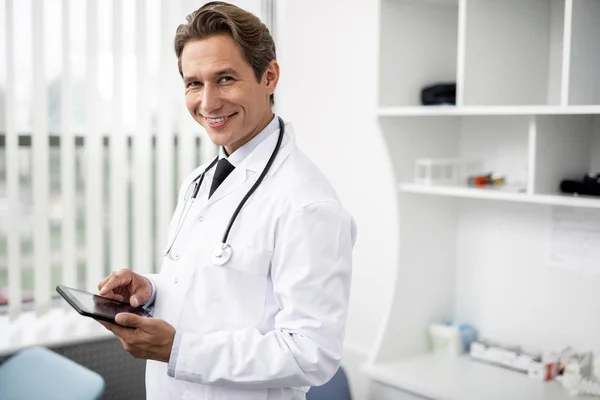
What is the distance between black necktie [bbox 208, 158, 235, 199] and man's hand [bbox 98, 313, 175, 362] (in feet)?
1.09

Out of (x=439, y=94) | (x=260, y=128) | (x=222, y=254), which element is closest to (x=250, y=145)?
(x=260, y=128)

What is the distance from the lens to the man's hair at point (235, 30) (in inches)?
53.7

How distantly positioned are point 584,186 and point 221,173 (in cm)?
108

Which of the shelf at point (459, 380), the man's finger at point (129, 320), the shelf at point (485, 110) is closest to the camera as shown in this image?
the man's finger at point (129, 320)

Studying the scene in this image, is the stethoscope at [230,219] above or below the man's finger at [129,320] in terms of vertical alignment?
above

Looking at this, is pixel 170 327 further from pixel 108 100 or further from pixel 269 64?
pixel 108 100

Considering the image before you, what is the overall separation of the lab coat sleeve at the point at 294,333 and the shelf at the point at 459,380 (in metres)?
0.91

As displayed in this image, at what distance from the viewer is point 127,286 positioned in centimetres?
155

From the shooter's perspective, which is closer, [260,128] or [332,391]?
[260,128]

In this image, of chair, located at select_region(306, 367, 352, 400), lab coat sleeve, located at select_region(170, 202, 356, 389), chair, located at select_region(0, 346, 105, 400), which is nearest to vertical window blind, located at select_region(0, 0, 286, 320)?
chair, located at select_region(0, 346, 105, 400)

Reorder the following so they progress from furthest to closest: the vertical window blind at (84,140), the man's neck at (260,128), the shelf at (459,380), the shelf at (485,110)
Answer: the vertical window blind at (84,140), the shelf at (459,380), the shelf at (485,110), the man's neck at (260,128)

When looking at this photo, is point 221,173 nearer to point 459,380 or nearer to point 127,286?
point 127,286

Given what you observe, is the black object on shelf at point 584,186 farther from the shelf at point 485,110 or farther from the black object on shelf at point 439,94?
the black object on shelf at point 439,94

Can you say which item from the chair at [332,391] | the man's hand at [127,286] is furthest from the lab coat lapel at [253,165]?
the chair at [332,391]
